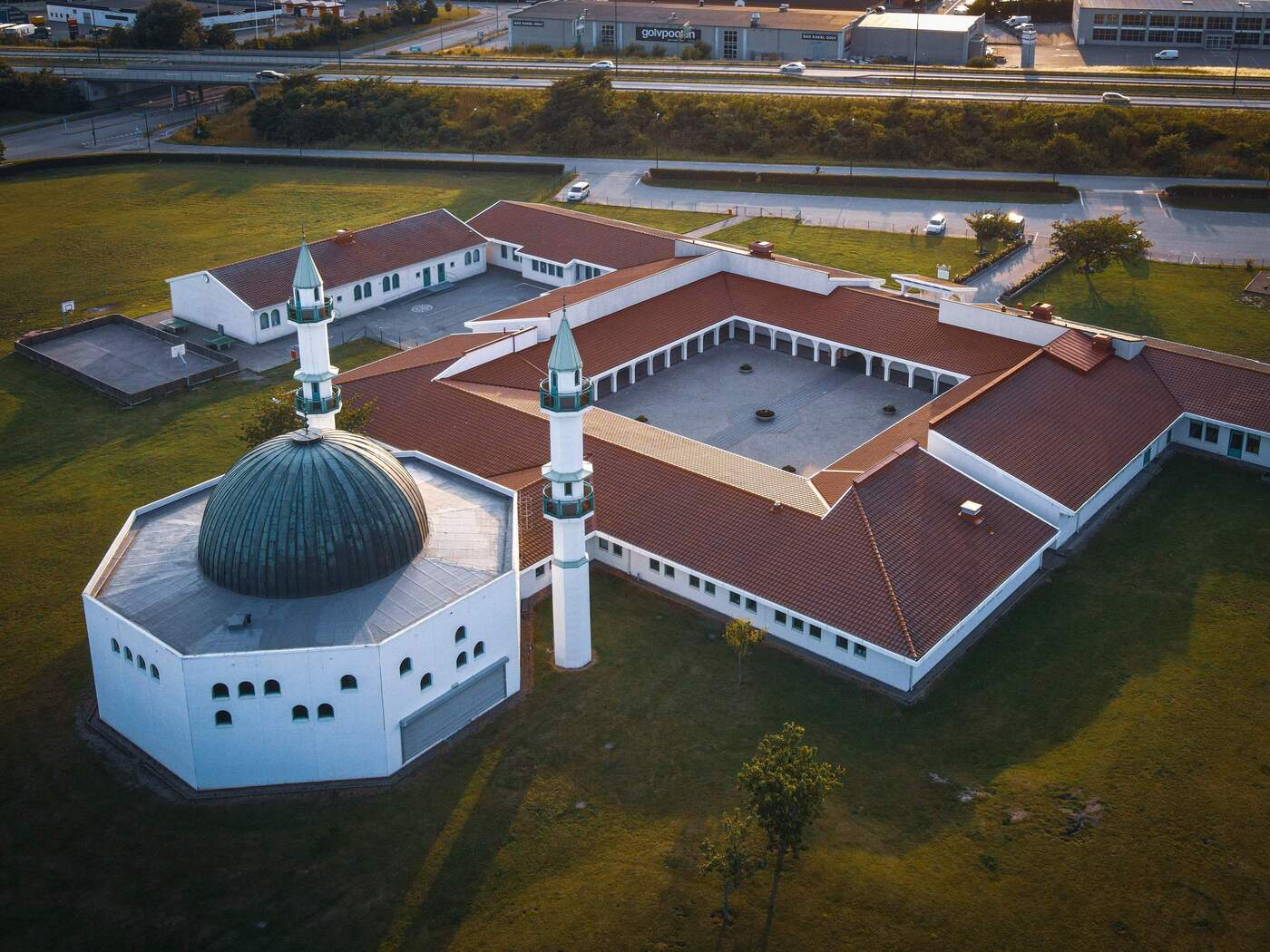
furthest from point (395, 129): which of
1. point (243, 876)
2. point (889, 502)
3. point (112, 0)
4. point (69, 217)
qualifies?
point (243, 876)

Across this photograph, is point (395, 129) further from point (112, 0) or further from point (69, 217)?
point (112, 0)

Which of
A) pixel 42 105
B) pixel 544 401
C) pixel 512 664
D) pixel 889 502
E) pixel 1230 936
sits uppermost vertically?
pixel 42 105

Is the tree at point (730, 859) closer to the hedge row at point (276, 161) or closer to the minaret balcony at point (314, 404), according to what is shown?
the minaret balcony at point (314, 404)

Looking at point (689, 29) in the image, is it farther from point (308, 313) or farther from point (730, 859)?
point (730, 859)

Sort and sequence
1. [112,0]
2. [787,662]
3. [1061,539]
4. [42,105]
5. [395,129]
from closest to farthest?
[787,662], [1061,539], [395,129], [42,105], [112,0]

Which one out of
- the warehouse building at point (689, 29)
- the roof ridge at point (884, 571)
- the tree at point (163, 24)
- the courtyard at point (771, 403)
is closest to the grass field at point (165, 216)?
the courtyard at point (771, 403)

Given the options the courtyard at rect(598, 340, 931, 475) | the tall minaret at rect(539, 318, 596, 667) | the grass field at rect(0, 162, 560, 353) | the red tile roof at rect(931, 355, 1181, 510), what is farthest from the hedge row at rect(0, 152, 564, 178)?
the tall minaret at rect(539, 318, 596, 667)
